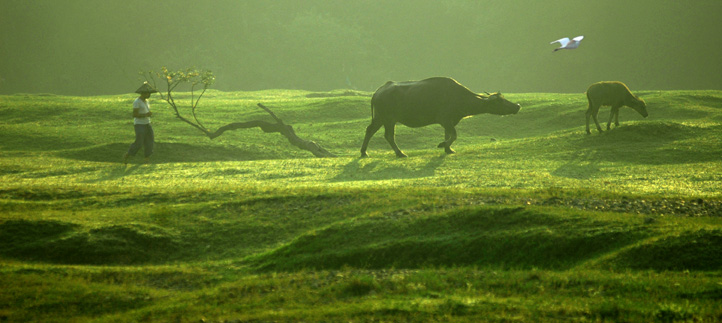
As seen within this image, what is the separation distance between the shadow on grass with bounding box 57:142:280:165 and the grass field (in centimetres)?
204

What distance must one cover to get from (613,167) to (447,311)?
15305 millimetres

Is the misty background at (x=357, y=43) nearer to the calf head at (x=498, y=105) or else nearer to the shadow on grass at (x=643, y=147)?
the shadow on grass at (x=643, y=147)

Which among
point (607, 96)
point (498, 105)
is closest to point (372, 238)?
point (498, 105)

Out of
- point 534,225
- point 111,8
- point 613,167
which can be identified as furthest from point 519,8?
point 534,225

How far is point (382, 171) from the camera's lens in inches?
871

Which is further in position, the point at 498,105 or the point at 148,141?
the point at 498,105

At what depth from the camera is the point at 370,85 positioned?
99.6m

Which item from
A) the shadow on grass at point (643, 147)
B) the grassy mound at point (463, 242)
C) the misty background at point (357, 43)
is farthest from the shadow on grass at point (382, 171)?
the misty background at point (357, 43)

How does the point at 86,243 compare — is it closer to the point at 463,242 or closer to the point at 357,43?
the point at 463,242

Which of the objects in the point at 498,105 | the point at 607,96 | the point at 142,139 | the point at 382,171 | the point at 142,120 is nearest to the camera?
the point at 382,171

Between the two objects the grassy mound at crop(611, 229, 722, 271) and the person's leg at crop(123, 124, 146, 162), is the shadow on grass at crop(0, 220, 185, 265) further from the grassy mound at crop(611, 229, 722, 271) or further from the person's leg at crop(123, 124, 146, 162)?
the person's leg at crop(123, 124, 146, 162)

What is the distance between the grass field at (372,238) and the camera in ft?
29.7

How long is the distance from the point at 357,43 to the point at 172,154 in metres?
79.4

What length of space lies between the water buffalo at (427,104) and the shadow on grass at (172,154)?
6704mm
